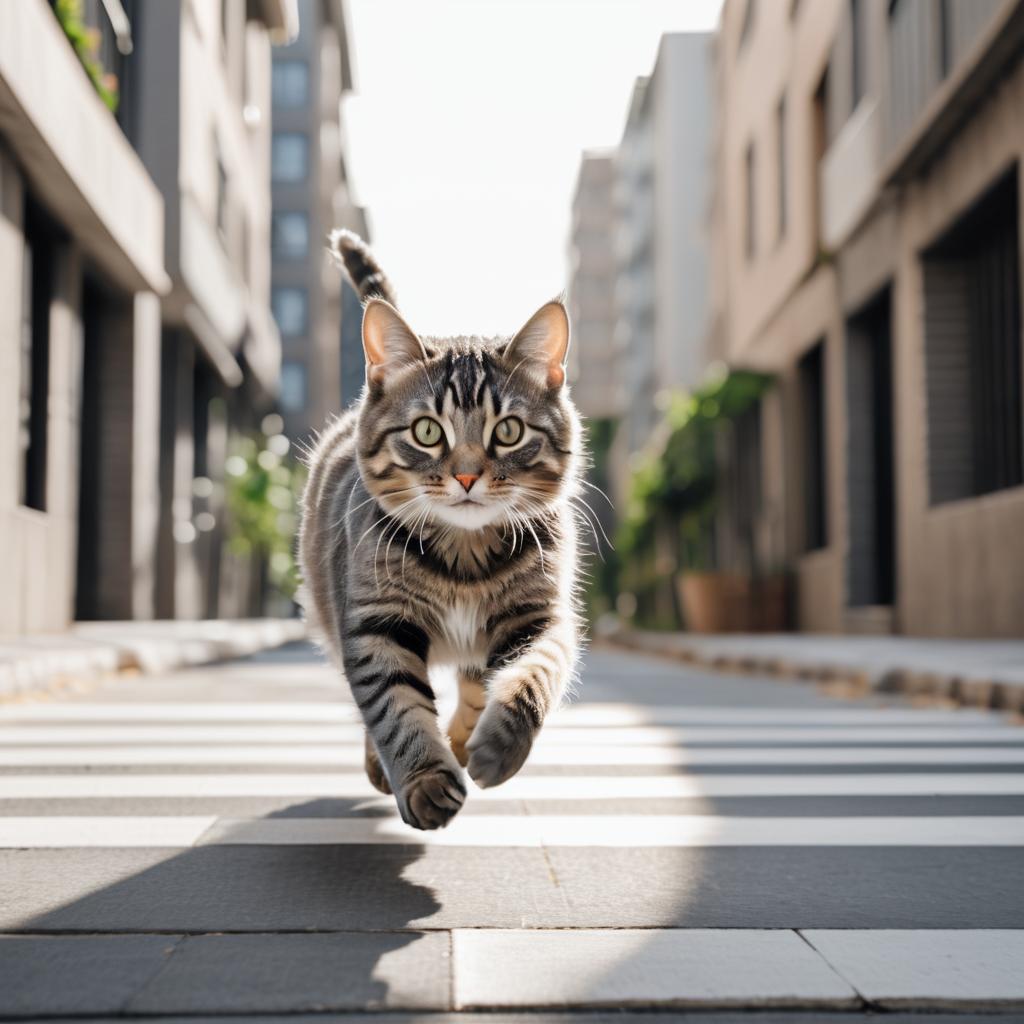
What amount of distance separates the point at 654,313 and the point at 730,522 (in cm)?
2597

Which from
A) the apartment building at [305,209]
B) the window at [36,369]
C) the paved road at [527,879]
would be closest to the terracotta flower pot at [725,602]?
the window at [36,369]

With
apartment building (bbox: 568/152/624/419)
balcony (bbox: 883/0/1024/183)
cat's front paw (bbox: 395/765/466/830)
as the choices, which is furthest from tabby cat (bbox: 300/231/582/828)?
apartment building (bbox: 568/152/624/419)

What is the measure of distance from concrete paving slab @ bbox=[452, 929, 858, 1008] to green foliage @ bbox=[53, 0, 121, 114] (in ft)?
39.2

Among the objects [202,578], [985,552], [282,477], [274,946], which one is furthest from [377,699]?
[282,477]

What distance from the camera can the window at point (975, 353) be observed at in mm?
12672

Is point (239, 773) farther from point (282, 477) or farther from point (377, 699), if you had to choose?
point (282, 477)

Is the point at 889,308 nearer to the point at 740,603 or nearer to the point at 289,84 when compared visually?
the point at 740,603

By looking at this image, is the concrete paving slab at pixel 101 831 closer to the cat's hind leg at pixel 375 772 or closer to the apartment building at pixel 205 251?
the cat's hind leg at pixel 375 772

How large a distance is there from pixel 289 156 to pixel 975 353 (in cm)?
4161

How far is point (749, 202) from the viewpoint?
23984 millimetres

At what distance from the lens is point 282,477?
27750mm

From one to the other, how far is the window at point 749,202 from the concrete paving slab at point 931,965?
70.9ft

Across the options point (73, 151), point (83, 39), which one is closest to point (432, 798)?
point (73, 151)

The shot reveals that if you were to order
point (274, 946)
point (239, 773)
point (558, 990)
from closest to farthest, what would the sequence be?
point (558, 990), point (274, 946), point (239, 773)
